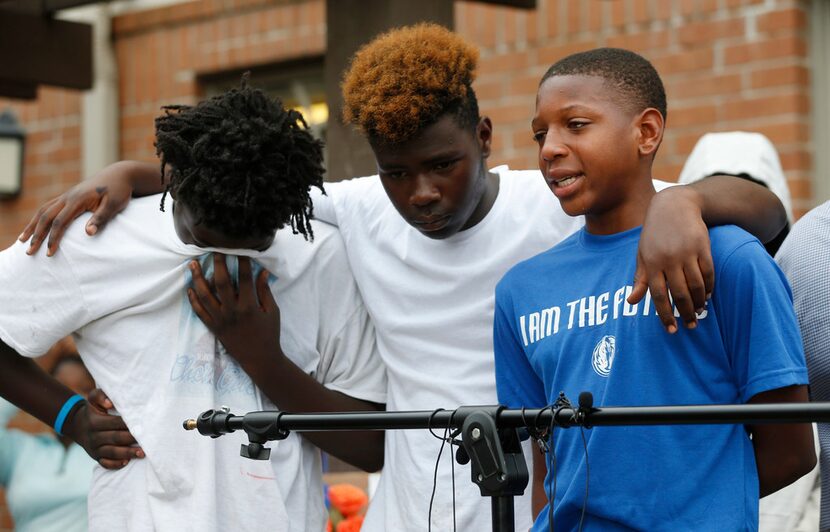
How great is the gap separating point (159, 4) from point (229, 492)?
449cm

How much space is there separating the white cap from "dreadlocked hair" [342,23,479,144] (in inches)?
51.4

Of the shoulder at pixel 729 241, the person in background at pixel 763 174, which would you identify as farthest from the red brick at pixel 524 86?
the shoulder at pixel 729 241

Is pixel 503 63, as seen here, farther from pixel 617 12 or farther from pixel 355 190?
pixel 355 190

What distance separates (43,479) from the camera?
4816mm

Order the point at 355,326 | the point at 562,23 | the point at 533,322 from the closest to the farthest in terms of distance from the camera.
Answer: the point at 533,322 → the point at 355,326 → the point at 562,23

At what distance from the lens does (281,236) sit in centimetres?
309

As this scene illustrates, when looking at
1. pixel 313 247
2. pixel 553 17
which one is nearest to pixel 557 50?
pixel 553 17

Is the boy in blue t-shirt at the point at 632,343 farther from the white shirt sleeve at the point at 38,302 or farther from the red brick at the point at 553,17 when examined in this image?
the red brick at the point at 553,17

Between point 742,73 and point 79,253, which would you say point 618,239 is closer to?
point 79,253

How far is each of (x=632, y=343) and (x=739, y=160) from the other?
1858mm

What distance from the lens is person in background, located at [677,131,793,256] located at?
396 centimetres

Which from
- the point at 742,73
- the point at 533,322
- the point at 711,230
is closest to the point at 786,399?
the point at 711,230

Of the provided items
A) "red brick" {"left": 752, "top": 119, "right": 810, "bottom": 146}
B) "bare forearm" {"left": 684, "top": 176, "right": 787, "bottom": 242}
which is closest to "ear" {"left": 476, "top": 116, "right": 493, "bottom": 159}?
"bare forearm" {"left": 684, "top": 176, "right": 787, "bottom": 242}

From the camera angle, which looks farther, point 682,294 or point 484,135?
point 484,135
